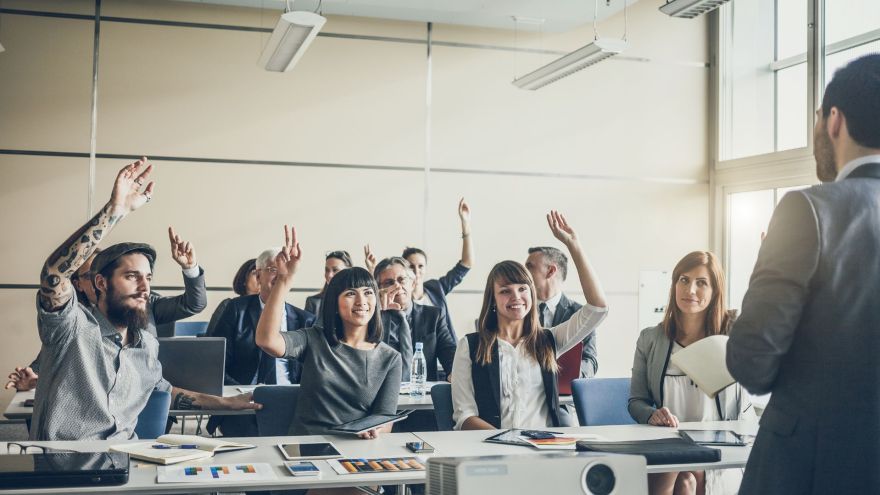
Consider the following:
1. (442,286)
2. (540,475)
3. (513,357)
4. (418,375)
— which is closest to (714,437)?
(513,357)

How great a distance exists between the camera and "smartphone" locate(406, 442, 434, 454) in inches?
112

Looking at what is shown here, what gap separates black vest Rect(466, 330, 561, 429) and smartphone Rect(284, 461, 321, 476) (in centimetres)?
108

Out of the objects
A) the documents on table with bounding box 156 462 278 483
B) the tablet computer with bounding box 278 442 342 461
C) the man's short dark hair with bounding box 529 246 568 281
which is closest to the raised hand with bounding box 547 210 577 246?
the tablet computer with bounding box 278 442 342 461

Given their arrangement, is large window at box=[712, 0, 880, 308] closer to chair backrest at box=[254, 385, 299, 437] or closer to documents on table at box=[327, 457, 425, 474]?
chair backrest at box=[254, 385, 299, 437]

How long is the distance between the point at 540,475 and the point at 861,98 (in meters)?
0.92

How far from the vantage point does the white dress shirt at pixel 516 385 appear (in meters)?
3.55

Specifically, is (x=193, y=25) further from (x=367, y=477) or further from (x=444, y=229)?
(x=367, y=477)

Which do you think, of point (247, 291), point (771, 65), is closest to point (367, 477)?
point (247, 291)

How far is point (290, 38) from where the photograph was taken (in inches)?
209

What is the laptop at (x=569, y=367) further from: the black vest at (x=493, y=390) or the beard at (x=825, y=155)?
the beard at (x=825, y=155)

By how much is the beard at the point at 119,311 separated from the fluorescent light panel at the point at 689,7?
11.1 ft

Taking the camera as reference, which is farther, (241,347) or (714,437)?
(241,347)

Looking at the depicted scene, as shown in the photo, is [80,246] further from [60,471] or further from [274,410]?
[274,410]

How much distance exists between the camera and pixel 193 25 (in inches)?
271
